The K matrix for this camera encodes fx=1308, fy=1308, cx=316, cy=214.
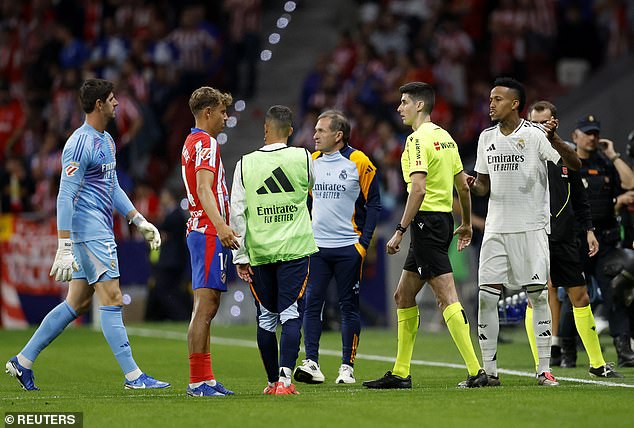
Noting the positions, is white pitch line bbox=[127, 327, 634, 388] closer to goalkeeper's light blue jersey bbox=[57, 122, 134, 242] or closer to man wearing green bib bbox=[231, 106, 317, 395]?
man wearing green bib bbox=[231, 106, 317, 395]

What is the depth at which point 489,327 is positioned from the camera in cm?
1037

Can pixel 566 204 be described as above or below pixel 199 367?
above

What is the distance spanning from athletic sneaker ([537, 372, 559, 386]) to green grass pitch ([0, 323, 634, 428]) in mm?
89

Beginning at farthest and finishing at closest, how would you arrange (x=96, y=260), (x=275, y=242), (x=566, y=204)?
1. (x=566, y=204)
2. (x=96, y=260)
3. (x=275, y=242)

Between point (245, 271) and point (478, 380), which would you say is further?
point (478, 380)

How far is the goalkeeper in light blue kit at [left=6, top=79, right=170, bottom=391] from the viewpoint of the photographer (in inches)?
416

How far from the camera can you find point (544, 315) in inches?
409

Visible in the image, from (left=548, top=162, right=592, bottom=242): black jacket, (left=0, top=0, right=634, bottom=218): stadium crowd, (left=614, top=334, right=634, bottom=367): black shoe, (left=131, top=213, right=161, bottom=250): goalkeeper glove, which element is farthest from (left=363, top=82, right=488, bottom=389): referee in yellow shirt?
(left=0, top=0, right=634, bottom=218): stadium crowd

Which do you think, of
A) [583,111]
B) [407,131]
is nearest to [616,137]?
[583,111]

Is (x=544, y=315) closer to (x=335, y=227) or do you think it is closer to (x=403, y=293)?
(x=403, y=293)

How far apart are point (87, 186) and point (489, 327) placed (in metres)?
3.45

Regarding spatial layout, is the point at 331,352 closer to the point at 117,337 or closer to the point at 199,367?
the point at 117,337

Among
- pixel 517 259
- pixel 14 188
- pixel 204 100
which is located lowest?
pixel 517 259

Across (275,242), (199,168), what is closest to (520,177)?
(275,242)
